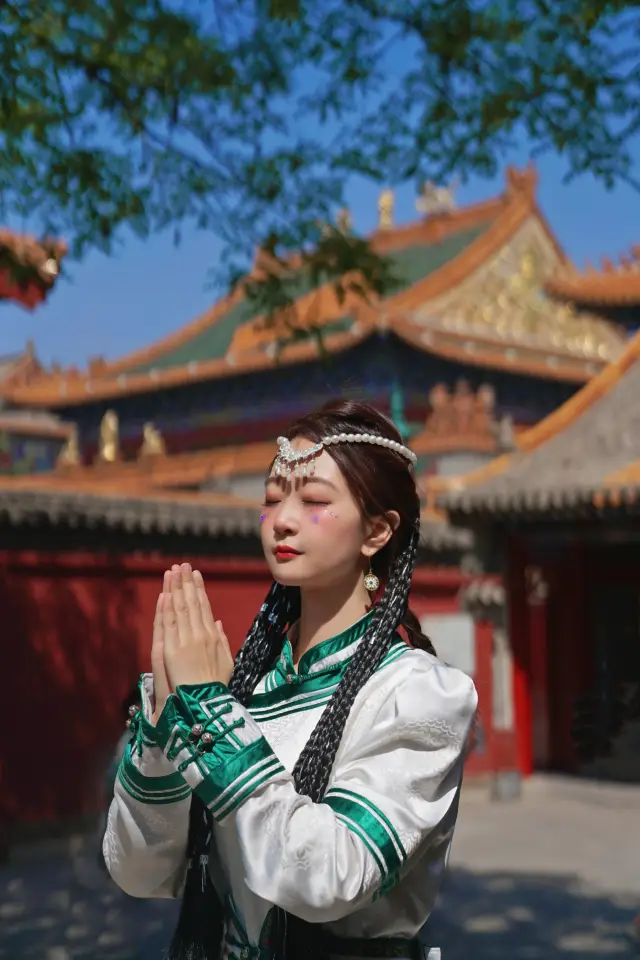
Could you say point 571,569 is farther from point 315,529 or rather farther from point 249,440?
point 315,529

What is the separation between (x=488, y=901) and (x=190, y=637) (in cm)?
587

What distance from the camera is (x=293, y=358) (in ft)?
56.0

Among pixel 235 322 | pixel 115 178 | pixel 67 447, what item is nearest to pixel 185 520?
pixel 115 178

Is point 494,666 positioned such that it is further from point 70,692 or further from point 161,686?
point 161,686

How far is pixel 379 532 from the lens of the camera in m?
1.74

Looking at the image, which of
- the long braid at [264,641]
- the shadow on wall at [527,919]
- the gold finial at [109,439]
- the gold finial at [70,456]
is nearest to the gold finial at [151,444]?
the gold finial at [109,439]

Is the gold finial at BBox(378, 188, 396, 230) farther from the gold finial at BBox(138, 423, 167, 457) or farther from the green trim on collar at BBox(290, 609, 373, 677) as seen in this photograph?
the green trim on collar at BBox(290, 609, 373, 677)

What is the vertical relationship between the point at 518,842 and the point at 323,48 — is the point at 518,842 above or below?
below

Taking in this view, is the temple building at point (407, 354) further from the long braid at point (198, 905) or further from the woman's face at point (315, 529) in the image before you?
the long braid at point (198, 905)

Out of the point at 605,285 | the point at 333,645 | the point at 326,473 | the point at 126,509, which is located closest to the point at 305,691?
the point at 333,645

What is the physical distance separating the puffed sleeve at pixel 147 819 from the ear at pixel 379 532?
15.2 inches

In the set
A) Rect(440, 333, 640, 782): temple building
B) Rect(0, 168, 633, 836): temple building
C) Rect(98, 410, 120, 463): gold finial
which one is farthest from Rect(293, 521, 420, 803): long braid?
Rect(98, 410, 120, 463): gold finial

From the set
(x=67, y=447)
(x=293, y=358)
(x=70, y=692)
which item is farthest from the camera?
(x=67, y=447)

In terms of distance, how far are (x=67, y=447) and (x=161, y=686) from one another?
20039 millimetres
